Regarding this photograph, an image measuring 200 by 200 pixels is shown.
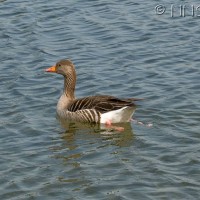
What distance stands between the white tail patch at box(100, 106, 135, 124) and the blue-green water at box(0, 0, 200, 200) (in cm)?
29

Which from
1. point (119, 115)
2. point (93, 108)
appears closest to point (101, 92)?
point (93, 108)

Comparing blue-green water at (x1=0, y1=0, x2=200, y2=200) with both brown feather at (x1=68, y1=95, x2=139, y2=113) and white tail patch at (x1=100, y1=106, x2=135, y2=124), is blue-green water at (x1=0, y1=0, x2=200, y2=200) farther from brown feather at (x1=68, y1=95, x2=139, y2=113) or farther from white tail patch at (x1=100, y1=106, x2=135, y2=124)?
brown feather at (x1=68, y1=95, x2=139, y2=113)

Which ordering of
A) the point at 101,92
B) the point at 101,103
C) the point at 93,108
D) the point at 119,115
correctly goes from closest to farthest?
1. the point at 119,115
2. the point at 101,103
3. the point at 93,108
4. the point at 101,92

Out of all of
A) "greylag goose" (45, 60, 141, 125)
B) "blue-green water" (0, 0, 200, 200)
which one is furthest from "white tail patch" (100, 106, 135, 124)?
"blue-green water" (0, 0, 200, 200)

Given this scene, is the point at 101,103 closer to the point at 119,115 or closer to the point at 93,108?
the point at 93,108

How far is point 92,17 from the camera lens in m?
25.0

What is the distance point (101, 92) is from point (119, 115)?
71.7 inches

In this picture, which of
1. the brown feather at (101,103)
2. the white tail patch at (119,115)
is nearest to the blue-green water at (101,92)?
the white tail patch at (119,115)

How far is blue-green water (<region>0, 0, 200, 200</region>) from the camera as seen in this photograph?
13531 mm

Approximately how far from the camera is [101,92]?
61.7 ft

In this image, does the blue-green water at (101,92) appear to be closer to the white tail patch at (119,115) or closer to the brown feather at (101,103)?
the white tail patch at (119,115)

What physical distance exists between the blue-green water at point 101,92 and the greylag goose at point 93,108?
1.15ft

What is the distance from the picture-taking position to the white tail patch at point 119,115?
1683 cm

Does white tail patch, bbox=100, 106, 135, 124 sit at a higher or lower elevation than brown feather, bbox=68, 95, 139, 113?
lower
